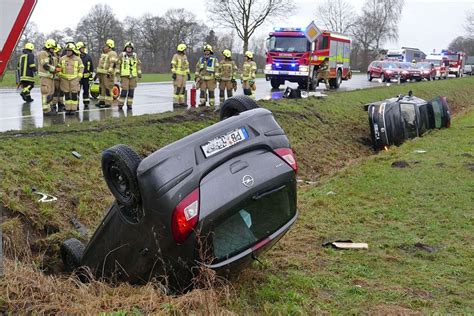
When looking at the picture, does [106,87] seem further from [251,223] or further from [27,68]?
[251,223]

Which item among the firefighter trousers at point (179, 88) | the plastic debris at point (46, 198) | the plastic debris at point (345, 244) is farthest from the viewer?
the firefighter trousers at point (179, 88)

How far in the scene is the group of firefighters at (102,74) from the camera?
11.9 m

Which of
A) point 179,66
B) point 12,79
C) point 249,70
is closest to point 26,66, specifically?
point 179,66

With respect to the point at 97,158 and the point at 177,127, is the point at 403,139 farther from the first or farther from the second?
the point at 97,158

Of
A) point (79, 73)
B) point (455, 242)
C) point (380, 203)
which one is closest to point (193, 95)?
point (79, 73)

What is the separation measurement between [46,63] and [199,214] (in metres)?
9.81

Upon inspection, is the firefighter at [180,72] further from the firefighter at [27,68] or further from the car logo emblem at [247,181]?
the car logo emblem at [247,181]

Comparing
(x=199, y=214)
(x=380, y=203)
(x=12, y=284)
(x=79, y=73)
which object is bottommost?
(x=380, y=203)

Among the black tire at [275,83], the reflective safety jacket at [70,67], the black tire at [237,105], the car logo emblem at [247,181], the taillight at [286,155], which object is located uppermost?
the reflective safety jacket at [70,67]

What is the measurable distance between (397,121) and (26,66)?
33.2 feet

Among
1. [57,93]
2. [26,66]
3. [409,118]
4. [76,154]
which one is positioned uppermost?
[26,66]

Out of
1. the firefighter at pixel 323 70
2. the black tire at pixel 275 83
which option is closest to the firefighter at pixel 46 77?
the black tire at pixel 275 83

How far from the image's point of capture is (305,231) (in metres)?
5.85

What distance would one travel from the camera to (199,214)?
297cm
